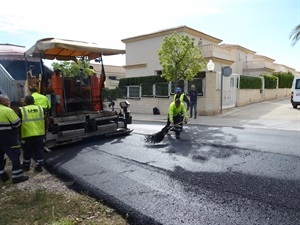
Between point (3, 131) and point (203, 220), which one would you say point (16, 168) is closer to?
point (3, 131)

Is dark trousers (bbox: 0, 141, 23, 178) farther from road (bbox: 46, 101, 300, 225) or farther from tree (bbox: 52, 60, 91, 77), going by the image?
tree (bbox: 52, 60, 91, 77)

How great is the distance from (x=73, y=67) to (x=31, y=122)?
165 inches

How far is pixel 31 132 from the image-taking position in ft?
16.6

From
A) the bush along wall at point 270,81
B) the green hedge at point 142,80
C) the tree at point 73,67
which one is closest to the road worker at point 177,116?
the tree at point 73,67

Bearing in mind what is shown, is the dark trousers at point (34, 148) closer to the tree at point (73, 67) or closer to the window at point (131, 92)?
the tree at point (73, 67)

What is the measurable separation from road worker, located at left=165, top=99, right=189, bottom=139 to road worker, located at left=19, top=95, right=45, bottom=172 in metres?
3.72

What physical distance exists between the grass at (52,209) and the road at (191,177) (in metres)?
0.20

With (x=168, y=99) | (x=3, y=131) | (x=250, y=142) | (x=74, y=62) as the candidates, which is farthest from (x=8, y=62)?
(x=168, y=99)

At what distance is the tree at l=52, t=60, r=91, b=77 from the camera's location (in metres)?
8.12

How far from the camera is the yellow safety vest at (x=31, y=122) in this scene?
5.02m

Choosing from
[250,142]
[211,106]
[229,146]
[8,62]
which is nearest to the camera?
[229,146]

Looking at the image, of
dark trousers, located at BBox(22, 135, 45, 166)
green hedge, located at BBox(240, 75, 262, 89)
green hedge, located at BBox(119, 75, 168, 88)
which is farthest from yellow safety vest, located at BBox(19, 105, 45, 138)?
green hedge, located at BBox(240, 75, 262, 89)

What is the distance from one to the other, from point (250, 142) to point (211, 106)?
7159mm

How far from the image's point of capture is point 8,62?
27.5ft
